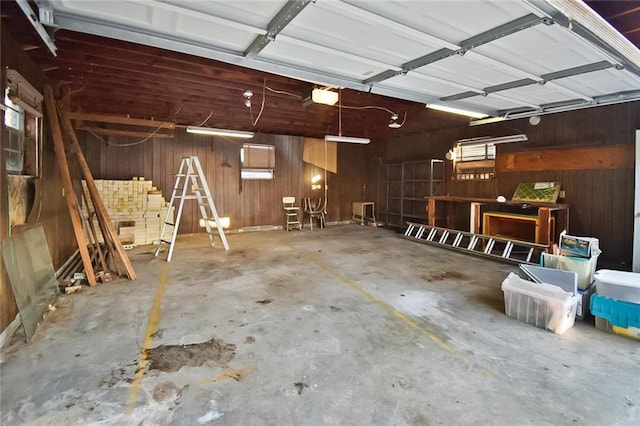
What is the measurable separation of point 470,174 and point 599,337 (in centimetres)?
534

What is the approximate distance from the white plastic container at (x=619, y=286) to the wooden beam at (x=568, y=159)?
10.7 feet

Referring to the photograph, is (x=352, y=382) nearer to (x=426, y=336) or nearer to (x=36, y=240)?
(x=426, y=336)

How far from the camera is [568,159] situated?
19.4ft

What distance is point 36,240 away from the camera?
342cm

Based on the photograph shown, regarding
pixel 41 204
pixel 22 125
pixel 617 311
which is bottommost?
pixel 617 311

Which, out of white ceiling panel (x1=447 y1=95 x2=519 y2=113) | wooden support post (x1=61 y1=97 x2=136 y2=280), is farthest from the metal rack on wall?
wooden support post (x1=61 y1=97 x2=136 y2=280)

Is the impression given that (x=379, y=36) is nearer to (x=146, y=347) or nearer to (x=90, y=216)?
(x=146, y=347)

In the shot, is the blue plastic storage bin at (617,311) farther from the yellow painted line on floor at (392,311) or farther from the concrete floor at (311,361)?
the yellow painted line on floor at (392,311)

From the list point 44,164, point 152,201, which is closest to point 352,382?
point 44,164

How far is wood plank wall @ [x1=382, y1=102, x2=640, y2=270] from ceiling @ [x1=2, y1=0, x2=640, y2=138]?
43.3 inches

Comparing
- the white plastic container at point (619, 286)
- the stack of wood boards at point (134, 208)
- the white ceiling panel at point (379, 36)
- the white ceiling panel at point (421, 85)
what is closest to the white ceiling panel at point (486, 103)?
the white ceiling panel at point (421, 85)

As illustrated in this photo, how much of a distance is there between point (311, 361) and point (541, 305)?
2297 millimetres

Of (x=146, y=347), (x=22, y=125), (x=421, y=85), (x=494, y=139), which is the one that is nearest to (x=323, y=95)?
(x=421, y=85)

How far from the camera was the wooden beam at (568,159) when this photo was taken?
17.4 ft
